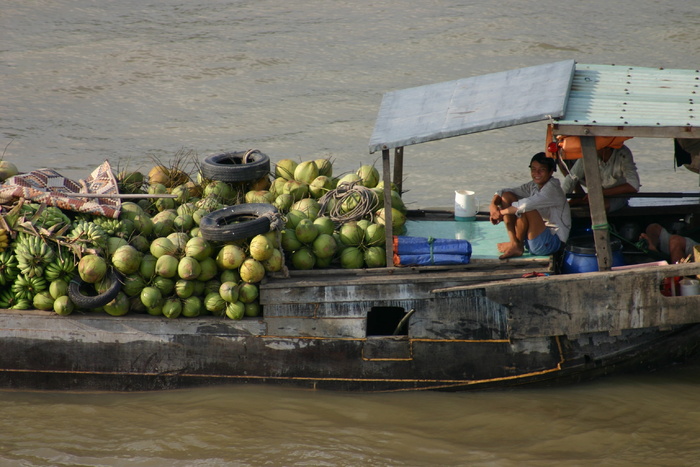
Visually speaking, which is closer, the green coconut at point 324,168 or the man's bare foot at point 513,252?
the man's bare foot at point 513,252

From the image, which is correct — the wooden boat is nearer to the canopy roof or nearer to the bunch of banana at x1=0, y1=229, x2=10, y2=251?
the canopy roof

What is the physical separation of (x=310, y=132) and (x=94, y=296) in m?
7.13

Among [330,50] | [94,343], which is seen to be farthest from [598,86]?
[330,50]

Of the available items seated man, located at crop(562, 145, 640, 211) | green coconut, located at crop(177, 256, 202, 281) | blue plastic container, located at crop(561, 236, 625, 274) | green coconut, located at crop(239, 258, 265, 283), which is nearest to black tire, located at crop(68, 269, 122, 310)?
green coconut, located at crop(177, 256, 202, 281)

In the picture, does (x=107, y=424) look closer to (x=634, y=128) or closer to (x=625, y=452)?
(x=625, y=452)

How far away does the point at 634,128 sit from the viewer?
5.17m

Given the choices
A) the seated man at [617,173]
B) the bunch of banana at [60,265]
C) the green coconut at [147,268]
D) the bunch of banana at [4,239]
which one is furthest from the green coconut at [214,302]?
the seated man at [617,173]

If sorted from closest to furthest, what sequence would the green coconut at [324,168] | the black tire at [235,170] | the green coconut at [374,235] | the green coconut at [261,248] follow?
the green coconut at [261,248] < the green coconut at [374,235] < the black tire at [235,170] < the green coconut at [324,168]

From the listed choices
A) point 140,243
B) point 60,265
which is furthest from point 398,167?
point 60,265

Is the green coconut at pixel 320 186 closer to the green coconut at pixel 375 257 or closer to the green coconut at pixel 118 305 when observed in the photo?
the green coconut at pixel 375 257

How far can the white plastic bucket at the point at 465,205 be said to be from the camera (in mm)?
6945

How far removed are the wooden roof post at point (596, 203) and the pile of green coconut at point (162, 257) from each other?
1.61 meters

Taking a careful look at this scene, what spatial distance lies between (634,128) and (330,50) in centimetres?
1072

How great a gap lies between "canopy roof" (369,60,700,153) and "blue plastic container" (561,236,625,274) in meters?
1.01
